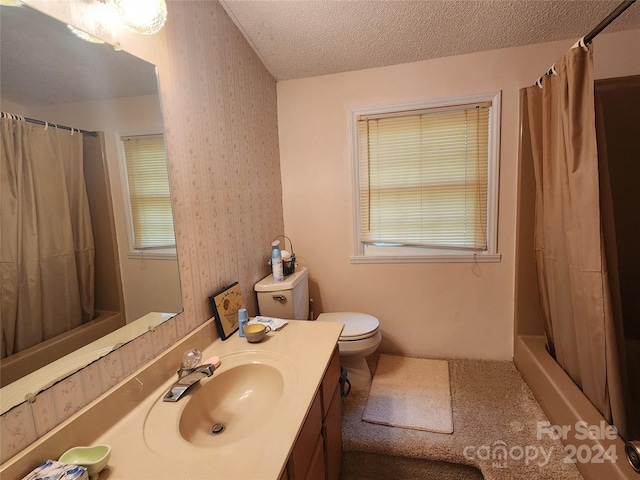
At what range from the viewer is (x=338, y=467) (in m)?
1.29

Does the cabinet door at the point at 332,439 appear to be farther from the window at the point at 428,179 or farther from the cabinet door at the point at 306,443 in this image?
the window at the point at 428,179

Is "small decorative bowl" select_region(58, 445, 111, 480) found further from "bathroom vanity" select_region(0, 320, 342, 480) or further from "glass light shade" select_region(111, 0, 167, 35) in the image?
"glass light shade" select_region(111, 0, 167, 35)

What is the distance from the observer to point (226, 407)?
100cm

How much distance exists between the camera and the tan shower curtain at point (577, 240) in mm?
1178

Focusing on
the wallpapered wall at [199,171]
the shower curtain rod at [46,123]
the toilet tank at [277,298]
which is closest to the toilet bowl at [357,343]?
the toilet tank at [277,298]

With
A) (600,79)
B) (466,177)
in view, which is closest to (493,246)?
(466,177)

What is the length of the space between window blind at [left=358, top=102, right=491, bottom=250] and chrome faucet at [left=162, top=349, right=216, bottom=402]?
58.6 inches

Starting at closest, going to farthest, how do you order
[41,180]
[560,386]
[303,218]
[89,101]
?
[41,180]
[89,101]
[560,386]
[303,218]

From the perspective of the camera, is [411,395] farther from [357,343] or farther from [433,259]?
[433,259]

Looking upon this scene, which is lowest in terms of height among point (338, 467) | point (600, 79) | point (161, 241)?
point (338, 467)

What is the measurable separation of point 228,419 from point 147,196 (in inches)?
32.1

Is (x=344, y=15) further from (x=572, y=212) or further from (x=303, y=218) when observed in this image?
(x=572, y=212)

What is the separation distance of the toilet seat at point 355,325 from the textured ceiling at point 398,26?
1.75 meters

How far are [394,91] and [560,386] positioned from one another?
2.01 metres
